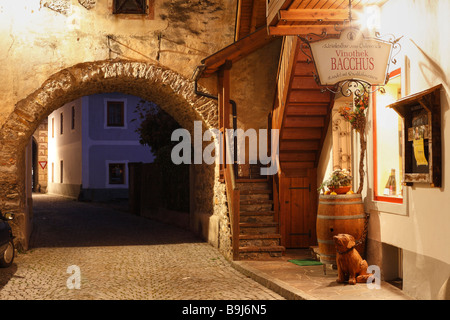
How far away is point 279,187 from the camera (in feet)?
36.1

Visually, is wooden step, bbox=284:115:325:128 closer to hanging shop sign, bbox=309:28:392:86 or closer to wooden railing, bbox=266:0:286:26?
wooden railing, bbox=266:0:286:26

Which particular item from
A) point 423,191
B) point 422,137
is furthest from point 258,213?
point 422,137

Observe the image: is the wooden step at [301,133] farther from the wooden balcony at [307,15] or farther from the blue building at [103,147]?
the blue building at [103,147]

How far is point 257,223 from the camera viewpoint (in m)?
10.7

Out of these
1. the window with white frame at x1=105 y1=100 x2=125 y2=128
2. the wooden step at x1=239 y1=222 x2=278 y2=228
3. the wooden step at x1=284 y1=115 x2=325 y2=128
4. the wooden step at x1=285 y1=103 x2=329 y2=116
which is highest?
the window with white frame at x1=105 y1=100 x2=125 y2=128

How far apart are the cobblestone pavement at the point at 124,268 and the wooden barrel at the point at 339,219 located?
115 centimetres

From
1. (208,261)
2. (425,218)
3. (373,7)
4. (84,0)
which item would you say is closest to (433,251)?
(425,218)

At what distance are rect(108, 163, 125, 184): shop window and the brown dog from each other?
23.2 m

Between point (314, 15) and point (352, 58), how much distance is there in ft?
4.52

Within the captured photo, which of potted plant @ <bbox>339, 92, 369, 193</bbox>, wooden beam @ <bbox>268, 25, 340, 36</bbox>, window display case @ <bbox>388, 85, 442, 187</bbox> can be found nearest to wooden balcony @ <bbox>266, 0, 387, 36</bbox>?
wooden beam @ <bbox>268, 25, 340, 36</bbox>

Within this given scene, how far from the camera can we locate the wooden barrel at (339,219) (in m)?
8.07

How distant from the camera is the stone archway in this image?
11258 mm

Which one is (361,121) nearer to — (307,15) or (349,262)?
(307,15)

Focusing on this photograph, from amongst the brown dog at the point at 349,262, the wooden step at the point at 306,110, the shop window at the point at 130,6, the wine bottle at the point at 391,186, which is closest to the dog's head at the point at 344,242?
the brown dog at the point at 349,262
